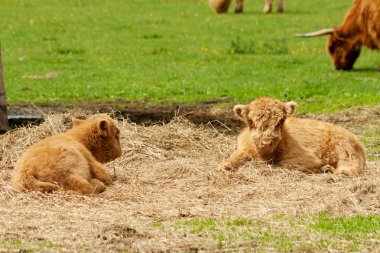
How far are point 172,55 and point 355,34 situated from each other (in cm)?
430

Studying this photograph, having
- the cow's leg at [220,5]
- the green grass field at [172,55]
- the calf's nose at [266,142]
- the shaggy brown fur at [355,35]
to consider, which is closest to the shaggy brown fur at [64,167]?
the calf's nose at [266,142]

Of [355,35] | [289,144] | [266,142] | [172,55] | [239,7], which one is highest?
[266,142]

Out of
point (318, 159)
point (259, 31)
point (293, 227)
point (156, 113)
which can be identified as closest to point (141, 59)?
point (259, 31)

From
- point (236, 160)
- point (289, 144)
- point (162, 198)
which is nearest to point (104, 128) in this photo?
point (162, 198)

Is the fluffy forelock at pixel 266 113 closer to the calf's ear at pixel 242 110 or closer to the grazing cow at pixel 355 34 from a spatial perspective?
the calf's ear at pixel 242 110

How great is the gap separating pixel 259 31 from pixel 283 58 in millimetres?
5247

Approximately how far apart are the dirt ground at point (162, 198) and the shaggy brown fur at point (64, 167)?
4.9 inches

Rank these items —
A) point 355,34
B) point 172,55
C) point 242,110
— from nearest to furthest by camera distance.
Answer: point 242,110 < point 355,34 < point 172,55

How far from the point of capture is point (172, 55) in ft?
75.0

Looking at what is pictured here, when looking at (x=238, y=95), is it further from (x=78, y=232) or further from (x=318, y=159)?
(x=78, y=232)

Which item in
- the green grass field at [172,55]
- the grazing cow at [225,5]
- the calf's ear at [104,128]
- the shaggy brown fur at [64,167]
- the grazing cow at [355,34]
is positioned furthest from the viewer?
the grazing cow at [225,5]

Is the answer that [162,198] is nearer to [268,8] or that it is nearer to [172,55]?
[172,55]

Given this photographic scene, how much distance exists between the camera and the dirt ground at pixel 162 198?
7.16 meters

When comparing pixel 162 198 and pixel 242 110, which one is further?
pixel 242 110
